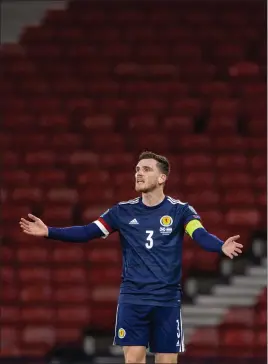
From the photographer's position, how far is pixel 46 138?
34.1 feet

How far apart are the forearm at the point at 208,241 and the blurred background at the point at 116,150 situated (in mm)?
3907

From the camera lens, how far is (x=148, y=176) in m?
5.58

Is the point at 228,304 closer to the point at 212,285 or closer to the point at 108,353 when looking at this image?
the point at 212,285

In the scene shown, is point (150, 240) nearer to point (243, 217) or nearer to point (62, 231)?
point (62, 231)

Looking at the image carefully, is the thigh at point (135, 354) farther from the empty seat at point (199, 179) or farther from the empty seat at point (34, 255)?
the empty seat at point (199, 179)

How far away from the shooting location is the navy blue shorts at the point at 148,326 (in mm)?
5500

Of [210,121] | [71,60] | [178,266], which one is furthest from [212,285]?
[178,266]

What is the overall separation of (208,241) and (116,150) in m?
4.96

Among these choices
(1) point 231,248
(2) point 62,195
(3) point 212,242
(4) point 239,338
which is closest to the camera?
(1) point 231,248

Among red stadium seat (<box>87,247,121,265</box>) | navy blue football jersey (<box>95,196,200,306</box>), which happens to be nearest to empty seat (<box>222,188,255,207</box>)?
red stadium seat (<box>87,247,121,265</box>)

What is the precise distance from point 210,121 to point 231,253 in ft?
17.0

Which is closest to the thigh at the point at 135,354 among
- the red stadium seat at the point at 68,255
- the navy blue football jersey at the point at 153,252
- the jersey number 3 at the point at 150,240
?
the navy blue football jersey at the point at 153,252

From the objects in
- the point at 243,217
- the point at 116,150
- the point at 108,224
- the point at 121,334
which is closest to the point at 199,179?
the point at 243,217

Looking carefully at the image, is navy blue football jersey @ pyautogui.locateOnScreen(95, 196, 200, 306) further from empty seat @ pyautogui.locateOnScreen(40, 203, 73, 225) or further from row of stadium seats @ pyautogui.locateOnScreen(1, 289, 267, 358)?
empty seat @ pyautogui.locateOnScreen(40, 203, 73, 225)
